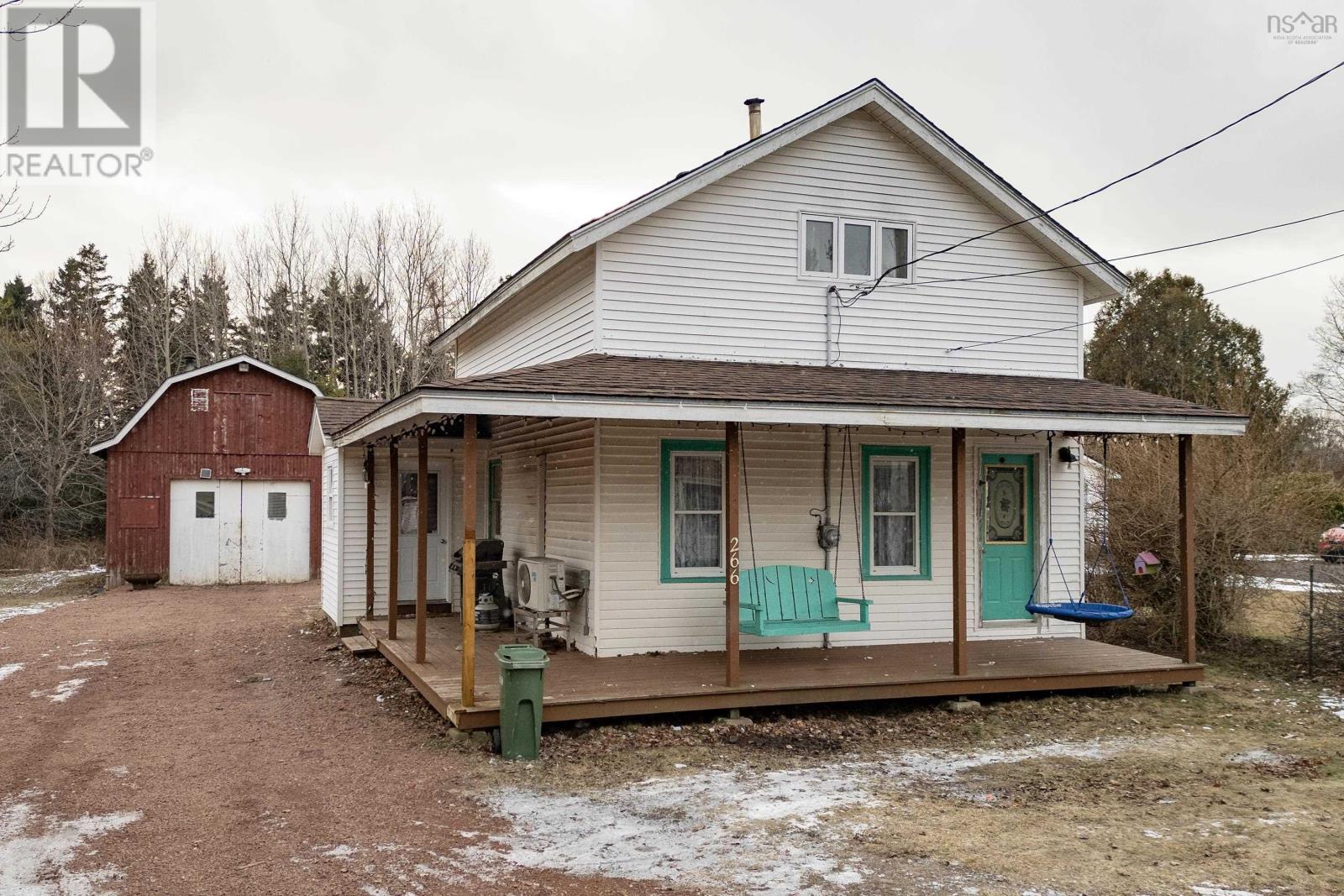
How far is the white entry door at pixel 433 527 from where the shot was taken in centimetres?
1455

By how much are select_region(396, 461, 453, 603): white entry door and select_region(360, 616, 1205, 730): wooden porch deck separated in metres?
3.19

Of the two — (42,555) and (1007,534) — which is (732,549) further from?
(42,555)

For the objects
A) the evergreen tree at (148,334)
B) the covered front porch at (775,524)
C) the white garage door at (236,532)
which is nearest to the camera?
the covered front porch at (775,524)

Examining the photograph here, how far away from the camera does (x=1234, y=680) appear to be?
11.0 m

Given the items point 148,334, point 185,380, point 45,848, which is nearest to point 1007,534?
point 45,848

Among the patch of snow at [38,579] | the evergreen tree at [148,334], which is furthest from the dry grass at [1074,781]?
the evergreen tree at [148,334]

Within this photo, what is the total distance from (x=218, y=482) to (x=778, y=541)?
16.0 meters

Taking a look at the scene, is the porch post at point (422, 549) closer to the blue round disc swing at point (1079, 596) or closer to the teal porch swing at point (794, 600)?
the teal porch swing at point (794, 600)

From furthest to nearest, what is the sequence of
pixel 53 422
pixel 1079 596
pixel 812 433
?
pixel 53 422 → pixel 1079 596 → pixel 812 433

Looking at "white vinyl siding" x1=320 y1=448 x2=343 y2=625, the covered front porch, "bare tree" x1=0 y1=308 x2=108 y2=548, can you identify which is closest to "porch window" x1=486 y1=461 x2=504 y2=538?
the covered front porch

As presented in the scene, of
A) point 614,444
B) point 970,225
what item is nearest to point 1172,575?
point 970,225

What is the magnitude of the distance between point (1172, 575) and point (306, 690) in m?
10.7

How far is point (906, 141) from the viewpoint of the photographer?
11.7 meters

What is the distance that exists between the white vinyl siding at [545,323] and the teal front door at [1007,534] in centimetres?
484
